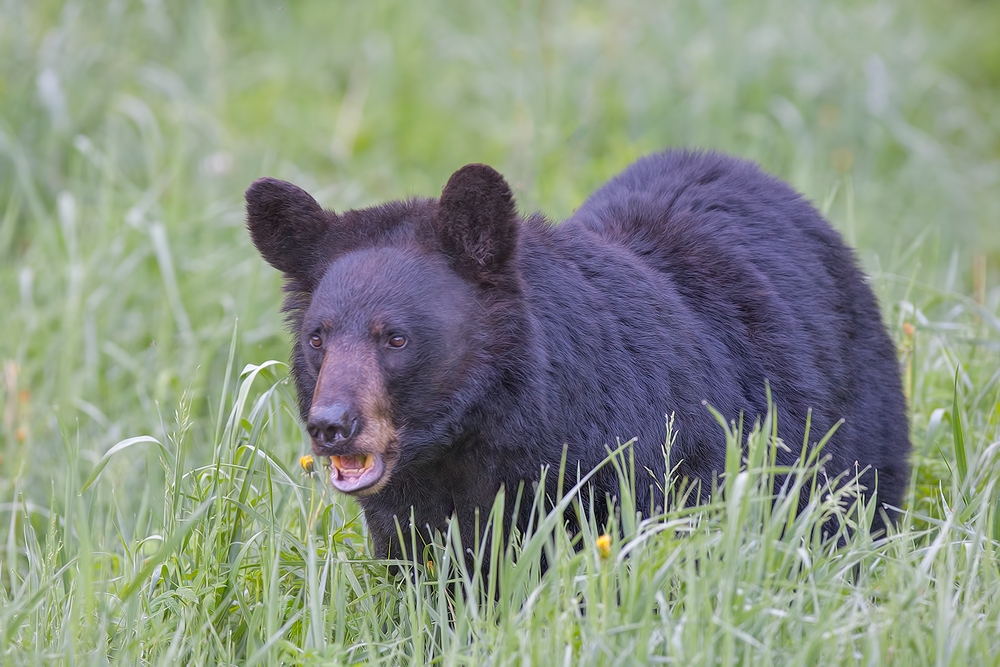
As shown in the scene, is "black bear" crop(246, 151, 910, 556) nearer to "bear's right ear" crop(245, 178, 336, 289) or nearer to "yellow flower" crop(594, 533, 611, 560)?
"bear's right ear" crop(245, 178, 336, 289)

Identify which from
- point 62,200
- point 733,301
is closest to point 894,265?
A: point 733,301

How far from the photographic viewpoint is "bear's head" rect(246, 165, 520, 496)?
3.15m

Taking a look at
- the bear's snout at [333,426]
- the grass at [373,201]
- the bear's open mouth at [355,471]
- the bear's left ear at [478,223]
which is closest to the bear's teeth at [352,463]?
the bear's open mouth at [355,471]

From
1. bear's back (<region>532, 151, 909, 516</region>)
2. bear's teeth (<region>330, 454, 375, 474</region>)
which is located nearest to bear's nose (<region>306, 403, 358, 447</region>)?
bear's teeth (<region>330, 454, 375, 474</region>)

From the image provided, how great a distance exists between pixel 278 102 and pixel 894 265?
5120mm

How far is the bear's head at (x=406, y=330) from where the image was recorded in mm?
3146

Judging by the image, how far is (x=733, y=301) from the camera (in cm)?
387

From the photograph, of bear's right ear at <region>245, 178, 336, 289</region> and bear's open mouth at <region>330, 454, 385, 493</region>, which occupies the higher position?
bear's right ear at <region>245, 178, 336, 289</region>

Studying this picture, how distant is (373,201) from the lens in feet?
25.2

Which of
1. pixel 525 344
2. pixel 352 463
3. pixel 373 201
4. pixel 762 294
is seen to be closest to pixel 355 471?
pixel 352 463

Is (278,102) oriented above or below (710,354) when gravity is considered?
above

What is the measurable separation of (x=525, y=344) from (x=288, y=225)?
0.85 metres

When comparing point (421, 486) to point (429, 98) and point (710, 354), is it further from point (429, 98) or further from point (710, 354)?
point (429, 98)

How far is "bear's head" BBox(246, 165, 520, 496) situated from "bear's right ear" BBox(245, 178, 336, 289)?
15 mm
